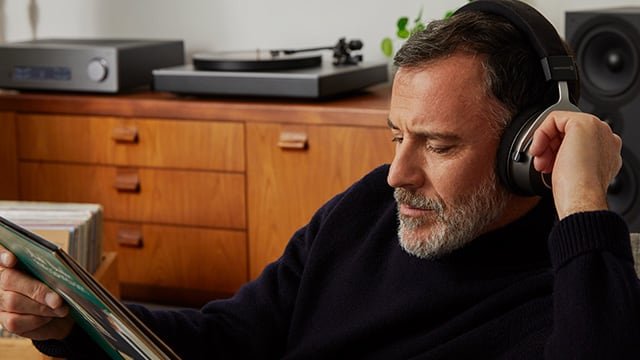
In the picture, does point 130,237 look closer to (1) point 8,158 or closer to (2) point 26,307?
(1) point 8,158

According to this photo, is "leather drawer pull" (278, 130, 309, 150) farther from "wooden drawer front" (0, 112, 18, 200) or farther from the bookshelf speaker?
"wooden drawer front" (0, 112, 18, 200)

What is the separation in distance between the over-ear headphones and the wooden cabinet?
4.30ft

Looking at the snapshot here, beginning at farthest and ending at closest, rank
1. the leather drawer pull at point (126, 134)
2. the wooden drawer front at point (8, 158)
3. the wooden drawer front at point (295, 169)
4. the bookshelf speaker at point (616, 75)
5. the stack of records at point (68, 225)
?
the wooden drawer front at point (8, 158) < the leather drawer pull at point (126, 134) < the wooden drawer front at point (295, 169) < the bookshelf speaker at point (616, 75) < the stack of records at point (68, 225)

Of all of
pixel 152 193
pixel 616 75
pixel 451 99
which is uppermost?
pixel 451 99

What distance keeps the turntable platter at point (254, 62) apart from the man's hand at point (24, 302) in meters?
1.44

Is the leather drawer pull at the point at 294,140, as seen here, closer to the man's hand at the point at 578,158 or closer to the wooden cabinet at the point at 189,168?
the wooden cabinet at the point at 189,168

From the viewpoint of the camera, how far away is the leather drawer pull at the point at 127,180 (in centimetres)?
294

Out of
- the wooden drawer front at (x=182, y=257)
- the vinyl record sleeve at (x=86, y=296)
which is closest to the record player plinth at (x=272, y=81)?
the wooden drawer front at (x=182, y=257)

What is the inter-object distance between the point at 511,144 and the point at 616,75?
4.27 feet

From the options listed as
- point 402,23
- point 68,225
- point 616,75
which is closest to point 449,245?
point 68,225

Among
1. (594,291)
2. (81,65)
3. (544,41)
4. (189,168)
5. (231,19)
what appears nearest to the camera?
(594,291)

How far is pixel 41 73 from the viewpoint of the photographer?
10.00 ft

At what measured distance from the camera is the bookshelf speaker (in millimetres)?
2502

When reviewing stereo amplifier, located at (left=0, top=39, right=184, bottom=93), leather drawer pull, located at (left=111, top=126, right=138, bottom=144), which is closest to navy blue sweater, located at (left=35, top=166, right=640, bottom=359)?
leather drawer pull, located at (left=111, top=126, right=138, bottom=144)
